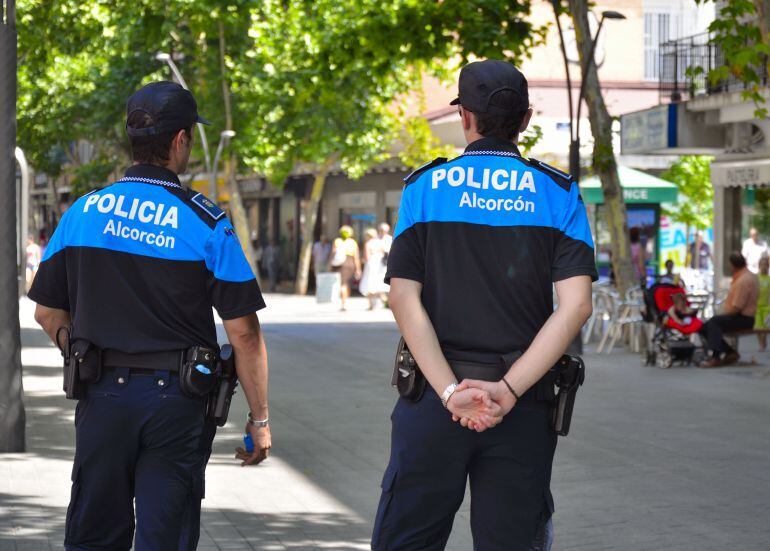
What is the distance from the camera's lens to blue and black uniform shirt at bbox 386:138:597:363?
148 inches

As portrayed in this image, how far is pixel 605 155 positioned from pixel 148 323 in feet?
52.5

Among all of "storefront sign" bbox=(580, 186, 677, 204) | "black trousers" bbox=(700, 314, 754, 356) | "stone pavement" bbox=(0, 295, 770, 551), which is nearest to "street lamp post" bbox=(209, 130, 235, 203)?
"storefront sign" bbox=(580, 186, 677, 204)

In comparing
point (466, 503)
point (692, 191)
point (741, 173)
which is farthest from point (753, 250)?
point (466, 503)

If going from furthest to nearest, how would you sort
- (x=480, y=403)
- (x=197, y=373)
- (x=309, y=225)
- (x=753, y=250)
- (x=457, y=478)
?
(x=309, y=225), (x=753, y=250), (x=197, y=373), (x=457, y=478), (x=480, y=403)

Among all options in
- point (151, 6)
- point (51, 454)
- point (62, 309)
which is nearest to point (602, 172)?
point (151, 6)

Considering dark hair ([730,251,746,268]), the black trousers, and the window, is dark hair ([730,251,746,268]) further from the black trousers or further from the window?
the window

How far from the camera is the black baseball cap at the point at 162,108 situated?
4.22 meters

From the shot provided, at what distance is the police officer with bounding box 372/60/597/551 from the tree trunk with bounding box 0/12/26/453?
621 centimetres

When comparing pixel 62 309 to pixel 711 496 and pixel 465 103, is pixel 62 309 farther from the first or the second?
pixel 711 496

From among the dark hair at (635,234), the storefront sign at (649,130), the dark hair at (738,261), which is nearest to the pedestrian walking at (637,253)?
the dark hair at (635,234)

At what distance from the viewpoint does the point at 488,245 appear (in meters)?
3.79

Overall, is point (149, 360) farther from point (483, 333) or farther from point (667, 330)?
point (667, 330)

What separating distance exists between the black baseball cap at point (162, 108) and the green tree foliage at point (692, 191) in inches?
1429

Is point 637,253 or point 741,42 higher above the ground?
point 741,42
